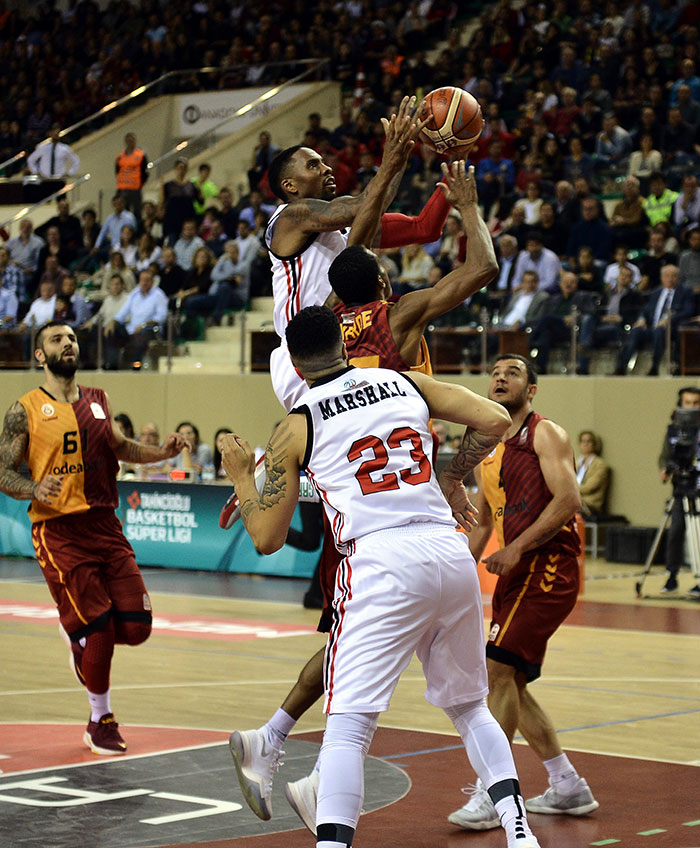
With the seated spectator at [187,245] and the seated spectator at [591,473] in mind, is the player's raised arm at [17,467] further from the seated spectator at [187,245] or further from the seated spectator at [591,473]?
the seated spectator at [187,245]

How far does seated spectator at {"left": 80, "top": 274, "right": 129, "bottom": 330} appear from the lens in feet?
66.3

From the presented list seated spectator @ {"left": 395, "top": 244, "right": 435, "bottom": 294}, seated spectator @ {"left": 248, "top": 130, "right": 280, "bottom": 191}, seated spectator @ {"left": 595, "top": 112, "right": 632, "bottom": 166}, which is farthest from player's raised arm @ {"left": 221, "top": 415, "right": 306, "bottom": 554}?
seated spectator @ {"left": 248, "top": 130, "right": 280, "bottom": 191}

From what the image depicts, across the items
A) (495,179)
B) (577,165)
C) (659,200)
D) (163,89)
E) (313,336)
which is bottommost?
(313,336)

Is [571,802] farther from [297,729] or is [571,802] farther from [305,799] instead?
[297,729]

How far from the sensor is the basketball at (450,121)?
600 cm

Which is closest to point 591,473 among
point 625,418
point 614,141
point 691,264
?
point 625,418

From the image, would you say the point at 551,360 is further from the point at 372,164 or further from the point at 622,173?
the point at 372,164

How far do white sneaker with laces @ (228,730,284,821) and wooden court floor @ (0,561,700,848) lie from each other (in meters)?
0.15

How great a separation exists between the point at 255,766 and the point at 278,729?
0.20m

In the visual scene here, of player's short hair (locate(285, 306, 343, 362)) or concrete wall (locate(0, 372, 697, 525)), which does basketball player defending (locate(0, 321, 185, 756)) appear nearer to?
player's short hair (locate(285, 306, 343, 362))

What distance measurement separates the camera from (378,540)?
487cm

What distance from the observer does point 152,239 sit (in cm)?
2223

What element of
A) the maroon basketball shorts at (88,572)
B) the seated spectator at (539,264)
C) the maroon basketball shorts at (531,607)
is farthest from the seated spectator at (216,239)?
the maroon basketball shorts at (531,607)

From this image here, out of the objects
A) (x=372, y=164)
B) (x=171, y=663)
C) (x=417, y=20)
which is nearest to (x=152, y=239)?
(x=372, y=164)
